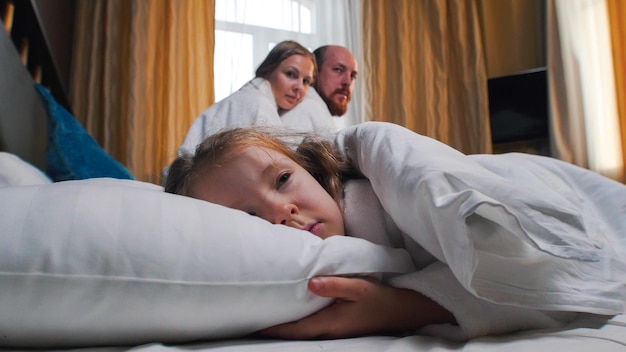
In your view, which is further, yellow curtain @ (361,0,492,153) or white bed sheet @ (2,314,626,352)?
yellow curtain @ (361,0,492,153)

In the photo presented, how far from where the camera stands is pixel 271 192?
2.36 ft

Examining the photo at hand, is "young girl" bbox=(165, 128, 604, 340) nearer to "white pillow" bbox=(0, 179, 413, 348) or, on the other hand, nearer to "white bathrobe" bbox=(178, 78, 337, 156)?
"white pillow" bbox=(0, 179, 413, 348)

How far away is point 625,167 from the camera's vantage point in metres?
2.69

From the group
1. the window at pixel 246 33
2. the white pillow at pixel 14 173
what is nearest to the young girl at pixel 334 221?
the white pillow at pixel 14 173

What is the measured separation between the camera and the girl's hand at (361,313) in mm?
543

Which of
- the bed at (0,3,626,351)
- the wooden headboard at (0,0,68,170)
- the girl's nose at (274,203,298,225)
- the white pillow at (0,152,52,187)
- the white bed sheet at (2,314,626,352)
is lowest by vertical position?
the white bed sheet at (2,314,626,352)

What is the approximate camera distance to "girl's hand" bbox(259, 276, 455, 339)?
0.54m

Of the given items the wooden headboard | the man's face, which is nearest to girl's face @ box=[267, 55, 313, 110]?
the man's face

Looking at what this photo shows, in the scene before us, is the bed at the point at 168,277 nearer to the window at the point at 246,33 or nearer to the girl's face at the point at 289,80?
the girl's face at the point at 289,80

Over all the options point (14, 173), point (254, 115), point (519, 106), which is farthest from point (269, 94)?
point (519, 106)

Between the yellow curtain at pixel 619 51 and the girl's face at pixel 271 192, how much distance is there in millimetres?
2527

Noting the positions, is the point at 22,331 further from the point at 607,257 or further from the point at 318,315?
the point at 607,257

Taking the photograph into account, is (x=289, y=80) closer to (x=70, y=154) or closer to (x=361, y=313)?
(x=70, y=154)

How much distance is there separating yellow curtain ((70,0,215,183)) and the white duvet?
222cm
